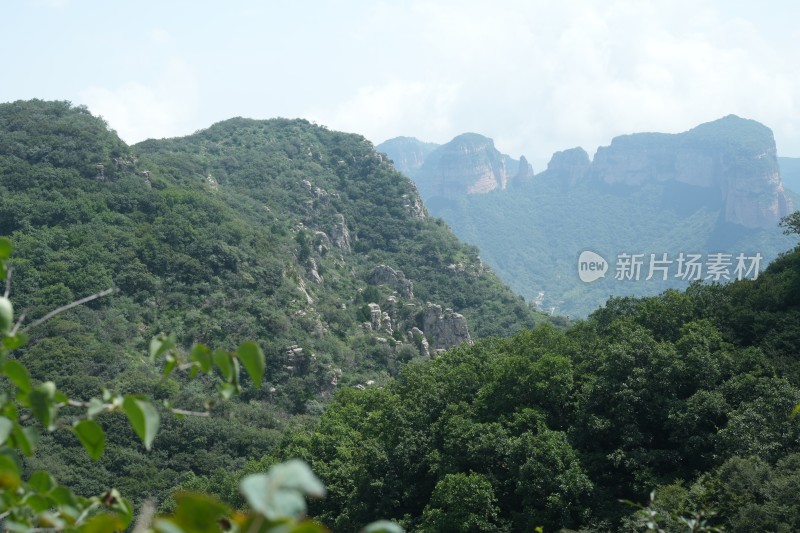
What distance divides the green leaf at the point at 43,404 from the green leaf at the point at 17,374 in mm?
29

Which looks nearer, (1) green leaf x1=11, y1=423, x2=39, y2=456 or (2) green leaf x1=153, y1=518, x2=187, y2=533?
(2) green leaf x1=153, y1=518, x2=187, y2=533

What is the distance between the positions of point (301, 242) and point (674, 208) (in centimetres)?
12628

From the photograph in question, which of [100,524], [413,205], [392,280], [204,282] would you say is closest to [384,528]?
[100,524]

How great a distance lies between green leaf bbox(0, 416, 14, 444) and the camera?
2.12m

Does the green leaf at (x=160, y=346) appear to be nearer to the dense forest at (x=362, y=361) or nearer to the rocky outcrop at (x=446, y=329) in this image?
the dense forest at (x=362, y=361)

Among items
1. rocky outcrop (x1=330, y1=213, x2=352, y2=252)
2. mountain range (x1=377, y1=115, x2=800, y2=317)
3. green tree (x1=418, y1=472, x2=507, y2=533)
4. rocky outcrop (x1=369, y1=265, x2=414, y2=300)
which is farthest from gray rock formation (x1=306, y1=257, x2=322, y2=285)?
mountain range (x1=377, y1=115, x2=800, y2=317)

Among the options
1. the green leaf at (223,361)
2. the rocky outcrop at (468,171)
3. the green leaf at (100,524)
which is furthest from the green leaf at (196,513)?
the rocky outcrop at (468,171)

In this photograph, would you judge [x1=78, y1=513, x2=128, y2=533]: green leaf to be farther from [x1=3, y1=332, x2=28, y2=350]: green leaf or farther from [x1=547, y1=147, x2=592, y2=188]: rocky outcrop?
[x1=547, y1=147, x2=592, y2=188]: rocky outcrop

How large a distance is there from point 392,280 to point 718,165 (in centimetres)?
12707

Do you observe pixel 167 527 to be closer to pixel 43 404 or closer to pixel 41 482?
Answer: pixel 43 404

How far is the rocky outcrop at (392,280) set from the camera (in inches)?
2547

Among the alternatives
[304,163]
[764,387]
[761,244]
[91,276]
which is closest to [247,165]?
[304,163]

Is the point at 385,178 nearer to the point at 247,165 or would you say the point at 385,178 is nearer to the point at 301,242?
the point at 247,165

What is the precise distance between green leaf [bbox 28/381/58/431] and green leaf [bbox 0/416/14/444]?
3.4 inches
